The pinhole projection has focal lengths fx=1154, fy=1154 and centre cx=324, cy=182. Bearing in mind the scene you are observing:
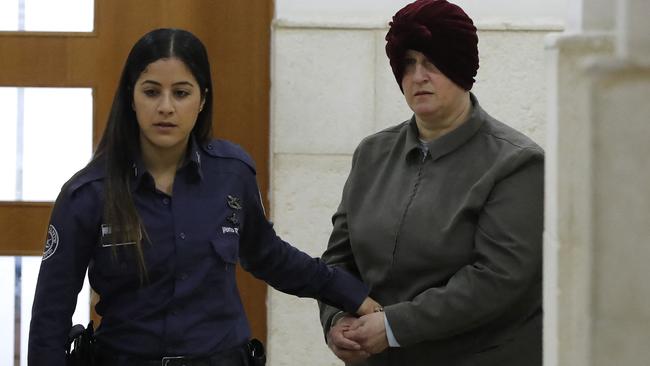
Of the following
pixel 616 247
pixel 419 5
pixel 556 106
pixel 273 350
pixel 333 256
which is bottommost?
pixel 273 350

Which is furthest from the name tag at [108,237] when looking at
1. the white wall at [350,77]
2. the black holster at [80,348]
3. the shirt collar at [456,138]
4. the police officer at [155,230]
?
the white wall at [350,77]

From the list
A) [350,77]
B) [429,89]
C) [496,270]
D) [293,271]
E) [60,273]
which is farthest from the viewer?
[350,77]

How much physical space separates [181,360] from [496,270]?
26.0 inches

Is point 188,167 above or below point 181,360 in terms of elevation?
above

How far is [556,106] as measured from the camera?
1.39 meters

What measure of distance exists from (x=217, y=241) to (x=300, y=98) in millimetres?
1204

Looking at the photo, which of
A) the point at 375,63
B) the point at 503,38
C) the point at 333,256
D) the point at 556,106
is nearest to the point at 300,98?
the point at 375,63

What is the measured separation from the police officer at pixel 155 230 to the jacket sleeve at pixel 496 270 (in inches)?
15.1

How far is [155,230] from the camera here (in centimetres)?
228

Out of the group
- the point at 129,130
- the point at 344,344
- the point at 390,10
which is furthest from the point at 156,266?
the point at 390,10

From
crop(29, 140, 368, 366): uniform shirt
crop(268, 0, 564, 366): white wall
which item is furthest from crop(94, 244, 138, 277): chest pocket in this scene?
crop(268, 0, 564, 366): white wall

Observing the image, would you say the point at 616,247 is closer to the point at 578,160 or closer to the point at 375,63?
the point at 578,160

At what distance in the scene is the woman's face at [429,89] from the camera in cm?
245

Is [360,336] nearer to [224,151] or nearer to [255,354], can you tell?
[255,354]
